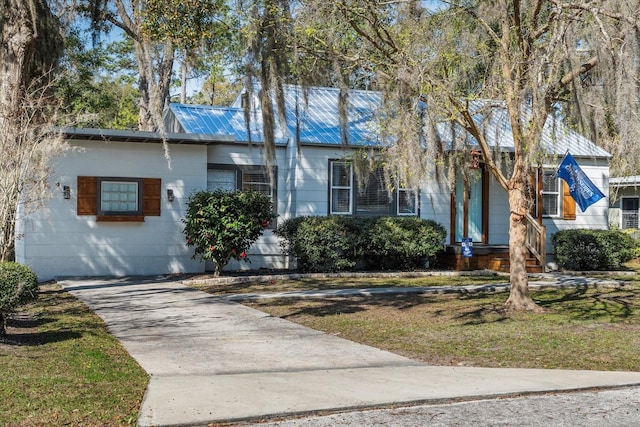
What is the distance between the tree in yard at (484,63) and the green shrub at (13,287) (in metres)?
5.21

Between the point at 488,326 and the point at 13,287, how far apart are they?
632 cm

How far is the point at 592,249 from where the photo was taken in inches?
736

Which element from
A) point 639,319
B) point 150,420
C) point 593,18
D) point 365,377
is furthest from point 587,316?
point 150,420

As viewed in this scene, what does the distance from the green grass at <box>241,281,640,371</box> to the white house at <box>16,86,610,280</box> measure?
3352mm

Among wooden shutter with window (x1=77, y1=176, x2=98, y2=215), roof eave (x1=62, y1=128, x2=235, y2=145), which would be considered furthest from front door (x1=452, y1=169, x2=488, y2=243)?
wooden shutter with window (x1=77, y1=176, x2=98, y2=215)

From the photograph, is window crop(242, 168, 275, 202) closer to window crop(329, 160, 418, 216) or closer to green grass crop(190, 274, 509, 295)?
window crop(329, 160, 418, 216)

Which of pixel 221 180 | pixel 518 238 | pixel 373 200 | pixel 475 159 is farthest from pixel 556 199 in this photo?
pixel 518 238

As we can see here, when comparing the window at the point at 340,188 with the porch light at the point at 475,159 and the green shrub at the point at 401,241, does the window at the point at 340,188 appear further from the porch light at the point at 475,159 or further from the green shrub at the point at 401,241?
the porch light at the point at 475,159

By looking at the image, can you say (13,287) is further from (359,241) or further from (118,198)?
(359,241)

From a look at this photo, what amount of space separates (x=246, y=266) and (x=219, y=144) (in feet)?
9.92

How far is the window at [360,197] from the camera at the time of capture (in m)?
18.1

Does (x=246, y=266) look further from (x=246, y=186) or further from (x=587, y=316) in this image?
(x=587, y=316)

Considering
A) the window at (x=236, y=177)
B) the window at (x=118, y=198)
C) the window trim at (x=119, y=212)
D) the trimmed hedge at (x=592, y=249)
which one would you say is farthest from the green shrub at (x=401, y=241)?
the window trim at (x=119, y=212)

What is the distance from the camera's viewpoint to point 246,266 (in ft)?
58.0
